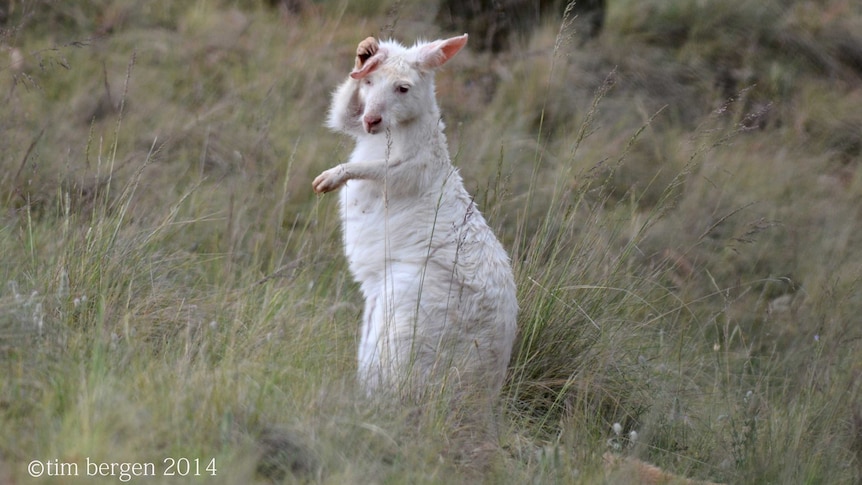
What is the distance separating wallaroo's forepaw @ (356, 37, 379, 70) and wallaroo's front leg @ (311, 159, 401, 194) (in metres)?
0.51

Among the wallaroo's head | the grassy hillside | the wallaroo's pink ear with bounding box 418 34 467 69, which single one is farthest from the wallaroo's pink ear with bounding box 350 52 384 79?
the grassy hillside

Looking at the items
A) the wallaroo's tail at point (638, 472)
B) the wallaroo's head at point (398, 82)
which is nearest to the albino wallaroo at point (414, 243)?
the wallaroo's head at point (398, 82)

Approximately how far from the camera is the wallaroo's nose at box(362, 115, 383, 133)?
15.7ft

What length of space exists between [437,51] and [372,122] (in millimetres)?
511

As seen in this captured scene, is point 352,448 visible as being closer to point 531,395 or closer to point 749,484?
point 531,395

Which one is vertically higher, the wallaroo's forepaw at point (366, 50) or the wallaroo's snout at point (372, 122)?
the wallaroo's forepaw at point (366, 50)

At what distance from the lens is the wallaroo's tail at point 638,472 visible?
3.81 m

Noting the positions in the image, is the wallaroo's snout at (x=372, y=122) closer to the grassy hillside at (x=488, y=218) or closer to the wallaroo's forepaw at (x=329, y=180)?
the wallaroo's forepaw at (x=329, y=180)

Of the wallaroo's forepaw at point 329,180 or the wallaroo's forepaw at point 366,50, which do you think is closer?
the wallaroo's forepaw at point 329,180

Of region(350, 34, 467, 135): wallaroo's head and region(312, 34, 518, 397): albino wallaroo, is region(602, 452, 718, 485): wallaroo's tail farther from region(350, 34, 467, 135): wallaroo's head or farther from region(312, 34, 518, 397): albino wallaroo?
region(350, 34, 467, 135): wallaroo's head

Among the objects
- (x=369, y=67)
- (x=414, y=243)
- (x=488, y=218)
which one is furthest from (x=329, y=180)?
(x=488, y=218)

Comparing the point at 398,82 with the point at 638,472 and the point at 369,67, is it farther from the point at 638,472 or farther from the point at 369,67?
the point at 638,472

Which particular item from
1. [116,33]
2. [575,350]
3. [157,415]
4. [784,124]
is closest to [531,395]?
[575,350]

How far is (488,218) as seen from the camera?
221 inches
